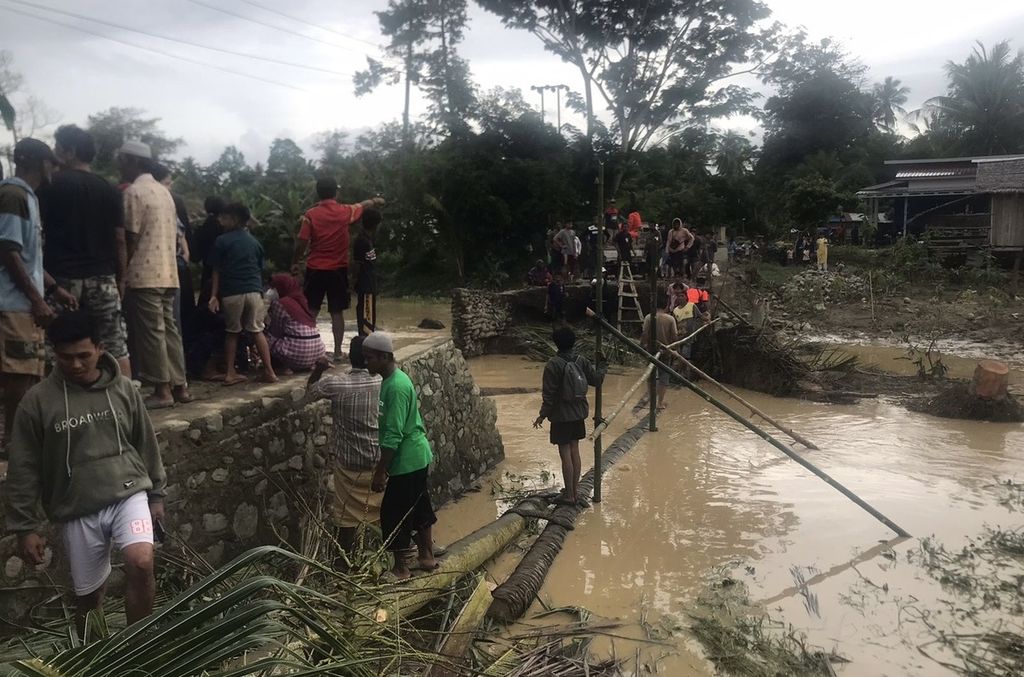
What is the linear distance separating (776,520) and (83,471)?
566cm

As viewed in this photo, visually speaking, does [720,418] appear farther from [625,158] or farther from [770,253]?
[770,253]

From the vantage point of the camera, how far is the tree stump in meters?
10.0

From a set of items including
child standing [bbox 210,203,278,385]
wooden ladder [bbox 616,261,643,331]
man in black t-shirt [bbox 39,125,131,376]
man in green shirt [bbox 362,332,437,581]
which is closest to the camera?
man in black t-shirt [bbox 39,125,131,376]

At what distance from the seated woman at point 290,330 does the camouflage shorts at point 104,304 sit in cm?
162

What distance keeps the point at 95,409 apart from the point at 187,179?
3330cm

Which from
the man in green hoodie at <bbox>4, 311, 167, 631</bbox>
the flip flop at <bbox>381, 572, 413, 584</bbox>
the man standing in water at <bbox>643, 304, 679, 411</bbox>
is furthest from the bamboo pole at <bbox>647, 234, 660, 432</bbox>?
the man in green hoodie at <bbox>4, 311, 167, 631</bbox>

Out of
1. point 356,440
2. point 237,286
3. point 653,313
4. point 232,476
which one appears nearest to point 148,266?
point 237,286

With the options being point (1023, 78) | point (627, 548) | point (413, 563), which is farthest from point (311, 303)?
point (1023, 78)

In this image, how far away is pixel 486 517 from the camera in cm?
660

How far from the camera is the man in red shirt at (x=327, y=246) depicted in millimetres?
6023

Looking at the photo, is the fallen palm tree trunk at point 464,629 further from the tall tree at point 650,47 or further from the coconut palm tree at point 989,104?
the coconut palm tree at point 989,104

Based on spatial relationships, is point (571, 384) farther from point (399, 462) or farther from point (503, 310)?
point (503, 310)

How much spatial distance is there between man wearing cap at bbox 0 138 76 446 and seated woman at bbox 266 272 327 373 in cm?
194

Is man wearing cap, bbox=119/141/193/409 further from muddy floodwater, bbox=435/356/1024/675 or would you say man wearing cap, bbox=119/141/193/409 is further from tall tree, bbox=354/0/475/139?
tall tree, bbox=354/0/475/139
